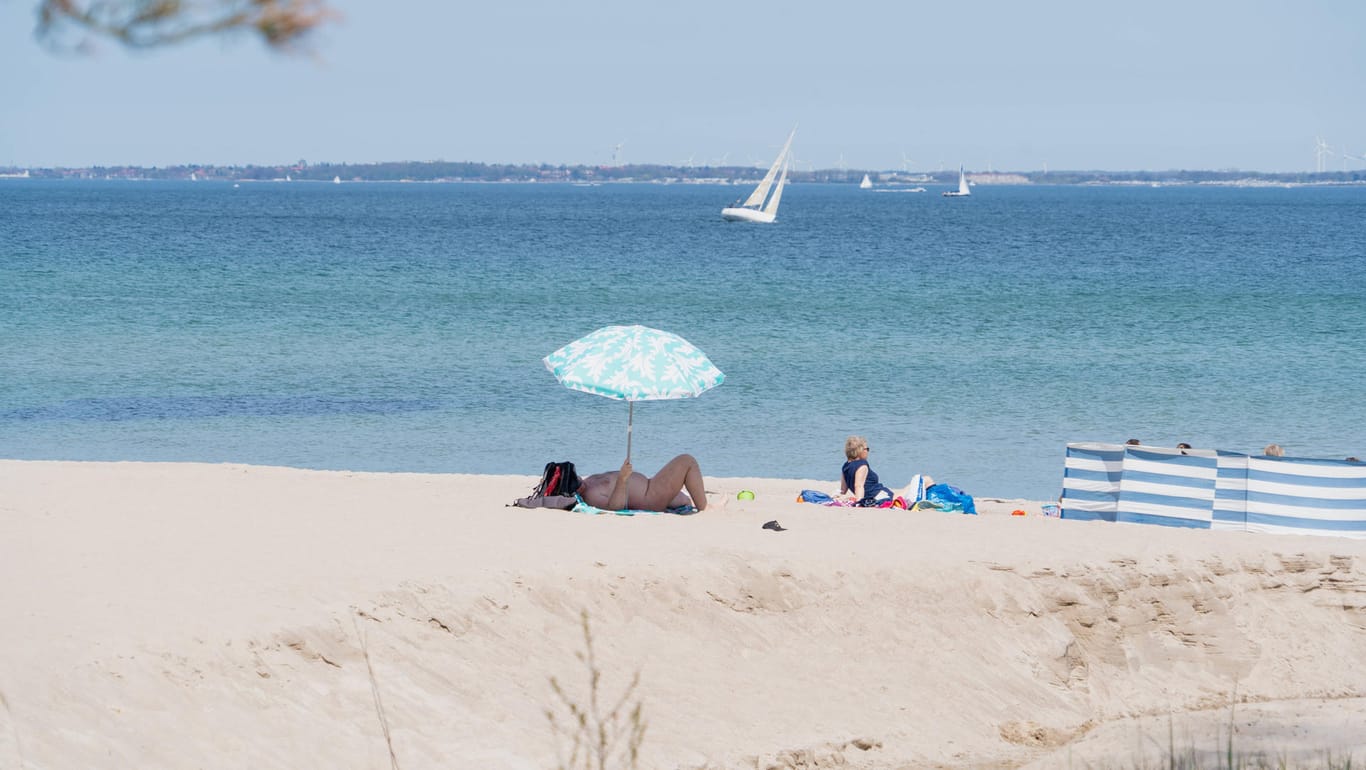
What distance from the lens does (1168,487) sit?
11414mm

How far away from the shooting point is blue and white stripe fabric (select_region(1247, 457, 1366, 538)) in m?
11.1

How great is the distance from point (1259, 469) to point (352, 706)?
7.47 metres

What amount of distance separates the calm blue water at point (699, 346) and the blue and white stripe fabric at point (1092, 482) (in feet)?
12.1

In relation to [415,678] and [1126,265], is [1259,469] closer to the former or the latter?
[415,678]

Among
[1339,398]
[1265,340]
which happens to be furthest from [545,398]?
[1265,340]

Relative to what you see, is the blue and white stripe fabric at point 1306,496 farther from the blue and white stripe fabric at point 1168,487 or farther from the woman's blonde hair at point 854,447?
the woman's blonde hair at point 854,447

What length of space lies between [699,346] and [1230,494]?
17.8 metres

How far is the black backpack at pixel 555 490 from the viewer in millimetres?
11031

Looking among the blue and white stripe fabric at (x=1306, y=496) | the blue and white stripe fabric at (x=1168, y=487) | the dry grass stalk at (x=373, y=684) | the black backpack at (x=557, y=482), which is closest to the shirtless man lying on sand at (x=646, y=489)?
the black backpack at (x=557, y=482)


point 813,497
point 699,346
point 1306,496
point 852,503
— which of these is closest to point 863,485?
point 852,503

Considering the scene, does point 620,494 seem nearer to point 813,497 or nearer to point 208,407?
point 813,497

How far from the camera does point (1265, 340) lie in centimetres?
2995

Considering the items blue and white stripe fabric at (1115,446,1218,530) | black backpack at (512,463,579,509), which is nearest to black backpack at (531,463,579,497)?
black backpack at (512,463,579,509)

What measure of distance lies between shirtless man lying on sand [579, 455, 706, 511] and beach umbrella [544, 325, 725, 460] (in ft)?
0.83
